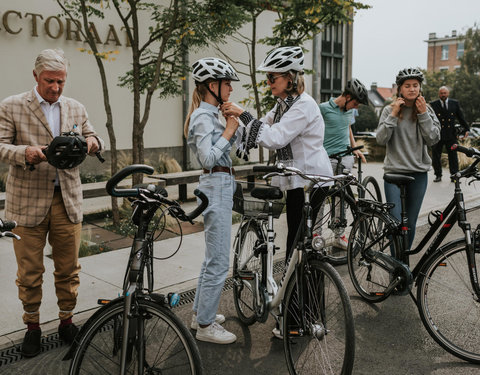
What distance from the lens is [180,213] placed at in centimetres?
239

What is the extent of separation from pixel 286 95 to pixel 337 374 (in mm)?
1881

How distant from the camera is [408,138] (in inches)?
182

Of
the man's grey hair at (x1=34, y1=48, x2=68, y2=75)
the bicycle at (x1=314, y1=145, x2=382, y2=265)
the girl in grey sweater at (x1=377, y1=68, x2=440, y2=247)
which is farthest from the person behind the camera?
the bicycle at (x1=314, y1=145, x2=382, y2=265)

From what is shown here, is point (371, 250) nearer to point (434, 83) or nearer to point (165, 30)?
point (165, 30)

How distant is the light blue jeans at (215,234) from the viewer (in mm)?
3396

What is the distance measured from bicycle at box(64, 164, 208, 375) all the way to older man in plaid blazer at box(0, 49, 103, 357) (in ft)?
3.44

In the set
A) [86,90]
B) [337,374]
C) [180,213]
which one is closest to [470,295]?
[337,374]

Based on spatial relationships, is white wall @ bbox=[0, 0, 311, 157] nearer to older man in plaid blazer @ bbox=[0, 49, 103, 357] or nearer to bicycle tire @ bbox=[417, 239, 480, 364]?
older man in plaid blazer @ bbox=[0, 49, 103, 357]

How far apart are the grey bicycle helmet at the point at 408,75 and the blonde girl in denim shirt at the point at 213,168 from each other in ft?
5.87

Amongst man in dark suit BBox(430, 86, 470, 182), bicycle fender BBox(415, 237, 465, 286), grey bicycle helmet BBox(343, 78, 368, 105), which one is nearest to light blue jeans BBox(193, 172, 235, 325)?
bicycle fender BBox(415, 237, 465, 286)

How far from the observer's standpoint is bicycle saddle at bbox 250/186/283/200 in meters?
3.33

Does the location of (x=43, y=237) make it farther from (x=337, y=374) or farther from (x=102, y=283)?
(x=337, y=374)

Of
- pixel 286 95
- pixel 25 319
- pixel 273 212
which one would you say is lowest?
pixel 25 319

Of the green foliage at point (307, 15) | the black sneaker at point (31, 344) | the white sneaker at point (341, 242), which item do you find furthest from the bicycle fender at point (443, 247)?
the green foliage at point (307, 15)
